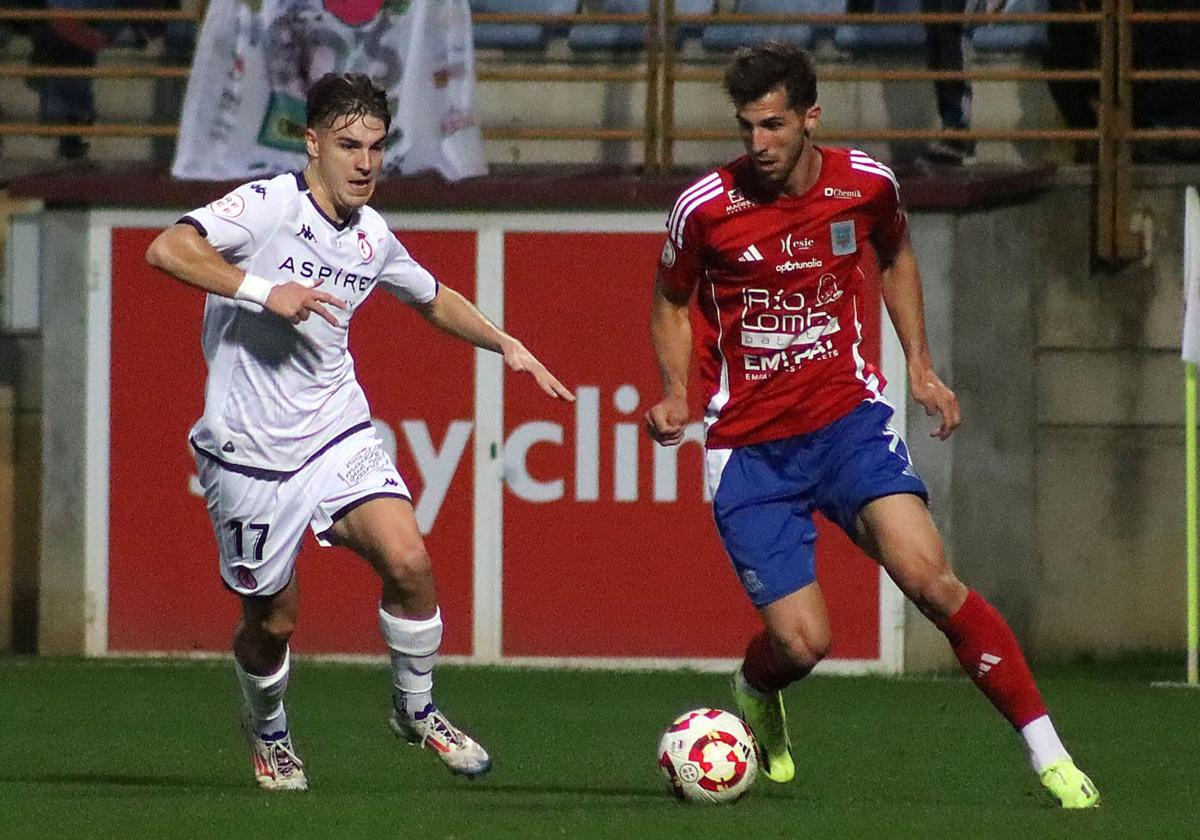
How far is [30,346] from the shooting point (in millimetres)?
13750

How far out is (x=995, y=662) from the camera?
680 cm

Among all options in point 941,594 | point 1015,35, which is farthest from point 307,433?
point 1015,35

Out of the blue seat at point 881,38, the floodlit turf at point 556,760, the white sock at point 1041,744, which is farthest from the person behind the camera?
the blue seat at point 881,38

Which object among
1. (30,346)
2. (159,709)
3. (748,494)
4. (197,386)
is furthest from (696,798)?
(30,346)

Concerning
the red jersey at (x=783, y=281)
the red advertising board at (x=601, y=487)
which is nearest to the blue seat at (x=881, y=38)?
the red advertising board at (x=601, y=487)

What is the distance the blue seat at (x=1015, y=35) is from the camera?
46.3 ft

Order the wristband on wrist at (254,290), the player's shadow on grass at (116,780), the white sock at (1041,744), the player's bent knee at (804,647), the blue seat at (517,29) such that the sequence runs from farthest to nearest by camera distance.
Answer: the blue seat at (517,29), the player's shadow on grass at (116,780), the player's bent knee at (804,647), the wristband on wrist at (254,290), the white sock at (1041,744)

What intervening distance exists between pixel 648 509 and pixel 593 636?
30.6 inches

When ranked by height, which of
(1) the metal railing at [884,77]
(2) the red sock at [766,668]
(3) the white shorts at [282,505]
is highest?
(1) the metal railing at [884,77]

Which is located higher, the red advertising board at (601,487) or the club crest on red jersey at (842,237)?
the club crest on red jersey at (842,237)

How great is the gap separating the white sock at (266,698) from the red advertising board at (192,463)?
5454mm

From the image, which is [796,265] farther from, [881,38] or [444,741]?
[881,38]

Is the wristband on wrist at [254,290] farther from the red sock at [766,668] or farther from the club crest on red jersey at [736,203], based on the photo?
the red sock at [766,668]

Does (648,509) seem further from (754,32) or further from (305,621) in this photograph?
(754,32)
